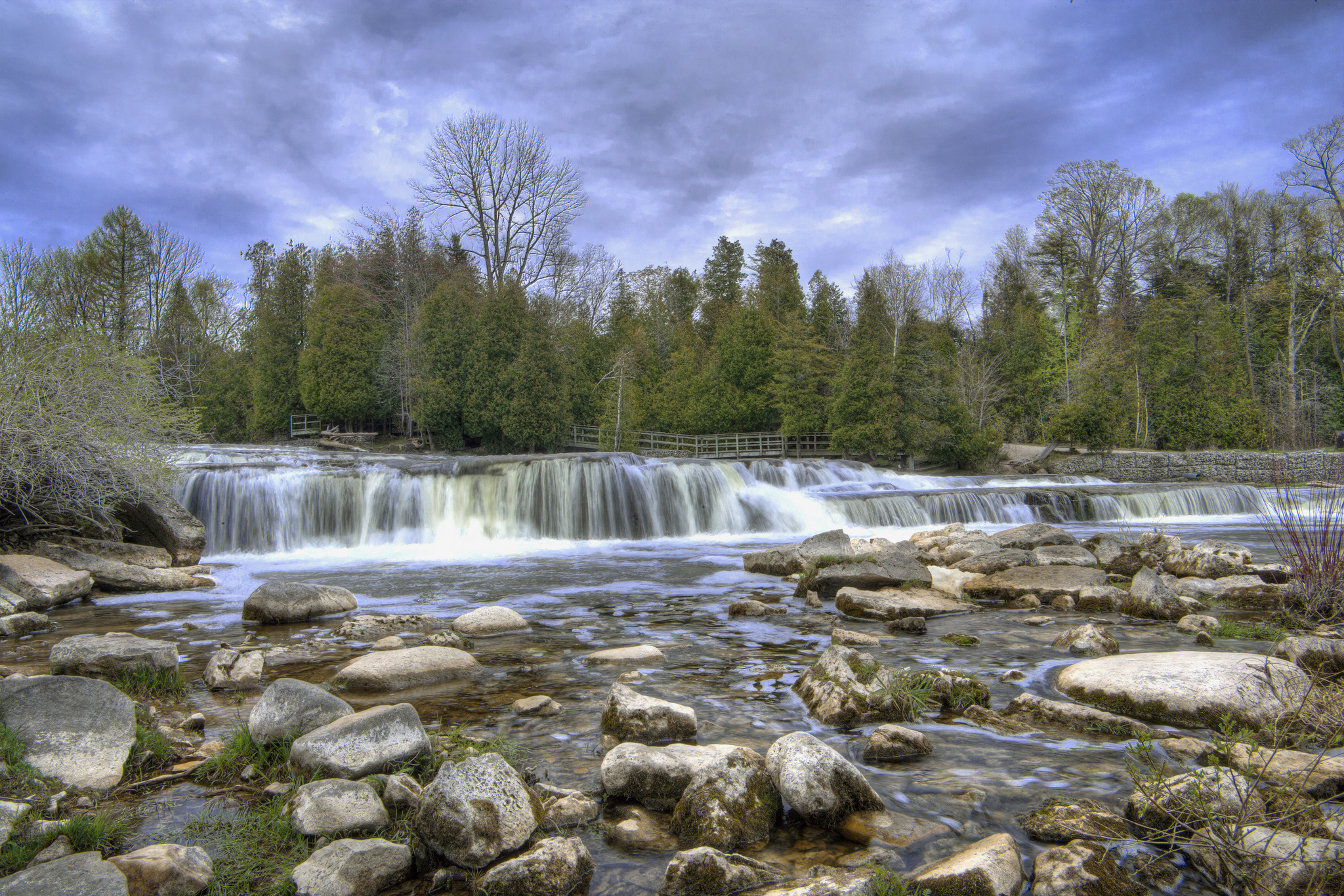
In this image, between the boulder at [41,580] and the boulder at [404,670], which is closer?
the boulder at [404,670]

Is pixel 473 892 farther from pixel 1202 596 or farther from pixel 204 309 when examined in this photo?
pixel 204 309

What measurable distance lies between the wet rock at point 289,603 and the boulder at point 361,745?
182 inches

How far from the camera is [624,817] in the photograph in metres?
3.36

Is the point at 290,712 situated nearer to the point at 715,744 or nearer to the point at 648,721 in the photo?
the point at 648,721

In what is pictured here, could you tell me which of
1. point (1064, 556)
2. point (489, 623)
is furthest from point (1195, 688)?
point (1064, 556)

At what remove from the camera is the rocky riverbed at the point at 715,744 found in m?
2.81

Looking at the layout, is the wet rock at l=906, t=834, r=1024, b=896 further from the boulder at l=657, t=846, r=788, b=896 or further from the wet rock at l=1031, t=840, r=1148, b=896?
the boulder at l=657, t=846, r=788, b=896

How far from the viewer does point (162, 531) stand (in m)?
12.0

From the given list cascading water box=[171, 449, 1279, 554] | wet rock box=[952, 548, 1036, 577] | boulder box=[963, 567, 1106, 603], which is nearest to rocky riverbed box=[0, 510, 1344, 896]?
boulder box=[963, 567, 1106, 603]

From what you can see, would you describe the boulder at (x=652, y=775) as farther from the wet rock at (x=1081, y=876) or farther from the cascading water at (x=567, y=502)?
the cascading water at (x=567, y=502)

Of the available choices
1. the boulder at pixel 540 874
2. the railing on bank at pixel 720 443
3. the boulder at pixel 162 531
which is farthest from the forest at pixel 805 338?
the boulder at pixel 540 874

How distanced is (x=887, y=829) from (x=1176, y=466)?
33.0 m

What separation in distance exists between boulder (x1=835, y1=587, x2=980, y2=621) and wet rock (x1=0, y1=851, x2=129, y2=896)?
6.62 metres

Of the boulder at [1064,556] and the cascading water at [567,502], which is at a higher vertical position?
the cascading water at [567,502]
